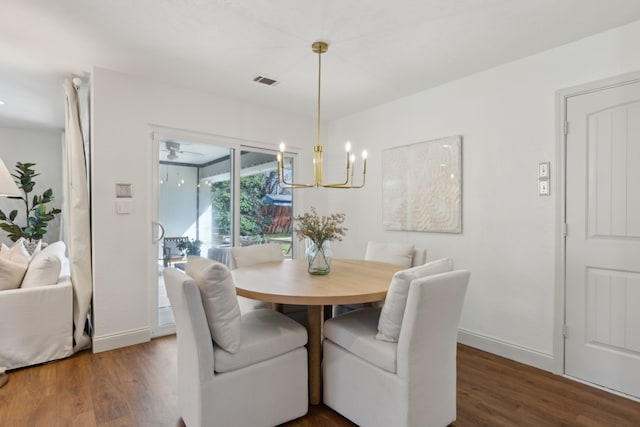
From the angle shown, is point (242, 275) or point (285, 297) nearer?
point (285, 297)

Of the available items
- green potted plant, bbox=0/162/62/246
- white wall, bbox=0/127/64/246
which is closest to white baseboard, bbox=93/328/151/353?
green potted plant, bbox=0/162/62/246

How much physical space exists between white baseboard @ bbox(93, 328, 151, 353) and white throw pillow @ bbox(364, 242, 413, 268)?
A: 7.29 feet

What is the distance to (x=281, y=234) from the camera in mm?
4355

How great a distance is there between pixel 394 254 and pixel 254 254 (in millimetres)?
1270

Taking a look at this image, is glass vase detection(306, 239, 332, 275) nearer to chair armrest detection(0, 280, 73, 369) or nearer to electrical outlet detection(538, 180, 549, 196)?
electrical outlet detection(538, 180, 549, 196)

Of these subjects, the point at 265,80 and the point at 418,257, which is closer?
the point at 418,257

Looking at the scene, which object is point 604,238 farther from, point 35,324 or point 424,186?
point 35,324

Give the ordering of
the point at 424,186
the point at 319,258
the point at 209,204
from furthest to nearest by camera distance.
→ the point at 209,204
the point at 424,186
the point at 319,258

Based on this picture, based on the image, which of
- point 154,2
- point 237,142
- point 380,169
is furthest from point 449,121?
point 154,2

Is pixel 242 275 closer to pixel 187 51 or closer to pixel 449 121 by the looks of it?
pixel 187 51

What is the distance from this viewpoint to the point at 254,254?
3045 millimetres

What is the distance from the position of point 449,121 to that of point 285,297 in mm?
2431

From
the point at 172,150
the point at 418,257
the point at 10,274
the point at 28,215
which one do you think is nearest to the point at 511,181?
the point at 418,257

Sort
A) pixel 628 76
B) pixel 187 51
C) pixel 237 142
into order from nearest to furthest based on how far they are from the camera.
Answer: pixel 628 76 → pixel 187 51 → pixel 237 142
